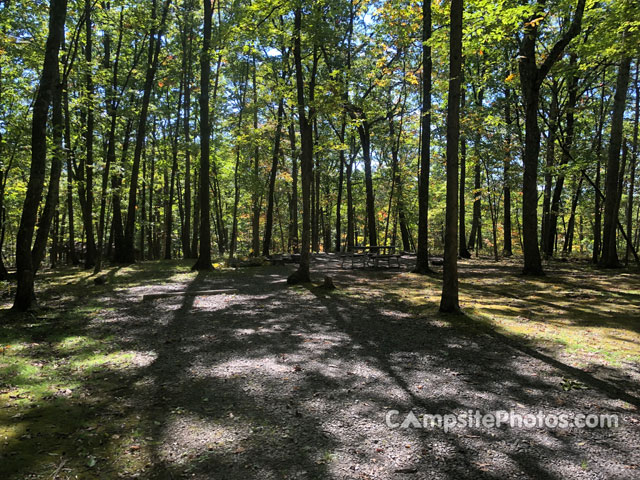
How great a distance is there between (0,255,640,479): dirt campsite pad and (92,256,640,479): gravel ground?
20mm

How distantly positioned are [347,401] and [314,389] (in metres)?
0.44

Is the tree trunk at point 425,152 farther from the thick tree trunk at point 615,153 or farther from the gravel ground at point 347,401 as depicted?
the thick tree trunk at point 615,153

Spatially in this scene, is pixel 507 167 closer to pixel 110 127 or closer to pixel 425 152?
pixel 425 152

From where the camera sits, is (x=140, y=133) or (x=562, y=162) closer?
(x=140, y=133)

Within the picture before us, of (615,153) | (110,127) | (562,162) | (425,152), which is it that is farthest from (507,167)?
(110,127)

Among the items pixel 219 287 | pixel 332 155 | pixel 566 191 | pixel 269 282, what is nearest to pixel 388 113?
pixel 332 155

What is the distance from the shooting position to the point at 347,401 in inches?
148

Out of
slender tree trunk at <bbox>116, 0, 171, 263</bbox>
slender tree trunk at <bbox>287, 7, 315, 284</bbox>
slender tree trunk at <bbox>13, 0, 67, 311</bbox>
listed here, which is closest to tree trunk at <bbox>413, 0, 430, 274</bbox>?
slender tree trunk at <bbox>287, 7, 315, 284</bbox>

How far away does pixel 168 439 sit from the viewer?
10.2ft

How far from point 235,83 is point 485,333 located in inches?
832

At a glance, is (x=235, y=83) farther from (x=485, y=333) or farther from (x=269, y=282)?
(x=485, y=333)

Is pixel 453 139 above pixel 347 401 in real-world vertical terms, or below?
above

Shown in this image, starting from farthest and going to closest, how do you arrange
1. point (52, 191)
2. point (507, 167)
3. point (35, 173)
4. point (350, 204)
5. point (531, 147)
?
point (350, 204), point (507, 167), point (531, 147), point (52, 191), point (35, 173)

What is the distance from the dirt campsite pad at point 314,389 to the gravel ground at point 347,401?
2 cm
